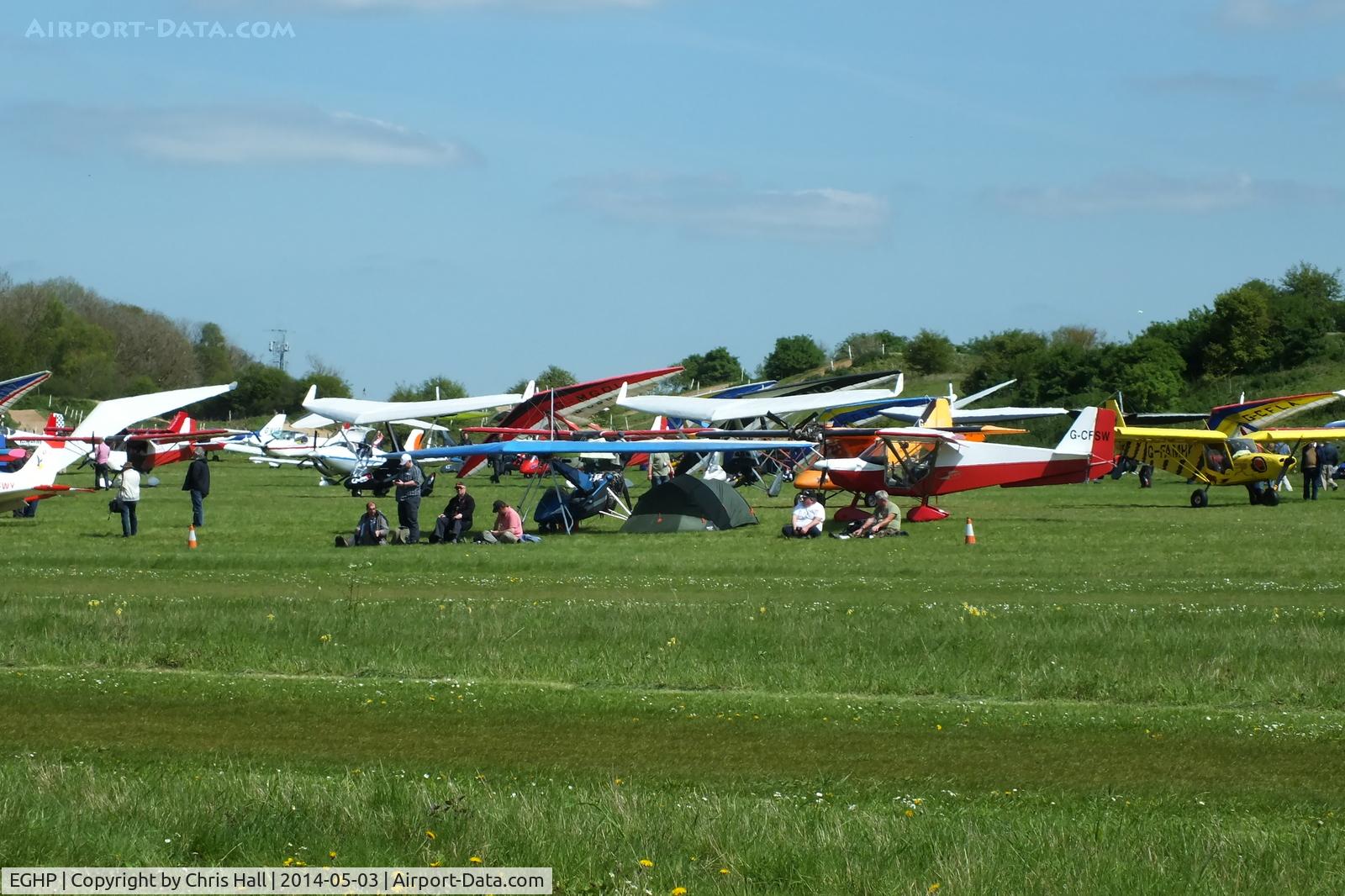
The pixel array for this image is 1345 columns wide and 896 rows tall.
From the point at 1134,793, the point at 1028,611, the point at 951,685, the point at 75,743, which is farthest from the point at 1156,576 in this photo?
the point at 75,743

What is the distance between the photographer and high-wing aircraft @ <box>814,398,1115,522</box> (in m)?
28.5

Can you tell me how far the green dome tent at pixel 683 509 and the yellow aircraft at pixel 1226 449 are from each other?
1141 cm

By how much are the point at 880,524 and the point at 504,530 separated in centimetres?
646

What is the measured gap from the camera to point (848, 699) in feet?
34.8

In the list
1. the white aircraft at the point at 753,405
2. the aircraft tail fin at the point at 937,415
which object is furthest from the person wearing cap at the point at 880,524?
the white aircraft at the point at 753,405

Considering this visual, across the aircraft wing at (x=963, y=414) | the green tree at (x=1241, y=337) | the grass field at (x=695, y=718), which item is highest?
the green tree at (x=1241, y=337)

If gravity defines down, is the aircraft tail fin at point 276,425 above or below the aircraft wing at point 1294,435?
above

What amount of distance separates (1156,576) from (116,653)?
12328 millimetres

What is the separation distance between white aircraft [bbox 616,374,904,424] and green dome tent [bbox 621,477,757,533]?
15.8 meters

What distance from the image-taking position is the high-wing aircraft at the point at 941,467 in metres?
28.5

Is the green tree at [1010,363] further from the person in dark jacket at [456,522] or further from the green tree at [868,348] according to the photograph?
the person in dark jacket at [456,522]

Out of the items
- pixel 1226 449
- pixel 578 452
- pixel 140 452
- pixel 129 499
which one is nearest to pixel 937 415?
pixel 1226 449

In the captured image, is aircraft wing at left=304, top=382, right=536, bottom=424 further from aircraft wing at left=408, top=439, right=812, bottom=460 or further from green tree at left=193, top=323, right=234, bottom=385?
green tree at left=193, top=323, right=234, bottom=385

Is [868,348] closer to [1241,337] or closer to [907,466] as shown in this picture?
[1241,337]
